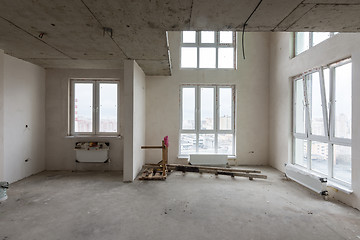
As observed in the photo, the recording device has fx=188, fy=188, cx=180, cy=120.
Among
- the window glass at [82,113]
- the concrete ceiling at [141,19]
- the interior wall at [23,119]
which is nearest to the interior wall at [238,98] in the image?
the window glass at [82,113]

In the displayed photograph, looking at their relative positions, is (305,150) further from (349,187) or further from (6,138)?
(6,138)

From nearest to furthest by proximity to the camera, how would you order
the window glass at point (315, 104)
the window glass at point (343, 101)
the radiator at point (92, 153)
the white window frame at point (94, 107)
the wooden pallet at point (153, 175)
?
the window glass at point (343, 101)
the window glass at point (315, 104)
the wooden pallet at point (153, 175)
the radiator at point (92, 153)
the white window frame at point (94, 107)

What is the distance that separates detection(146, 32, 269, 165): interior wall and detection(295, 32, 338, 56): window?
114 cm

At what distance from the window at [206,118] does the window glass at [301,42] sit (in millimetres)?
1889

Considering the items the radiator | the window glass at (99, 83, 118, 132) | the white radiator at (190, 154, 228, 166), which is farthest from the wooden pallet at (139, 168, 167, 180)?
the window glass at (99, 83, 118, 132)

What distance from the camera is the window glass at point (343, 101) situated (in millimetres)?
3135

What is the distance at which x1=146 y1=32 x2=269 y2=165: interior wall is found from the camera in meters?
5.68

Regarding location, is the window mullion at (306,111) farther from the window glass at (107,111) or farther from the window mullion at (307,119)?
the window glass at (107,111)

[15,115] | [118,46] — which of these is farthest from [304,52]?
[15,115]

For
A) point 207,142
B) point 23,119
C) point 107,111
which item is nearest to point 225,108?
point 207,142

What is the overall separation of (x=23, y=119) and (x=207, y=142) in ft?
15.5

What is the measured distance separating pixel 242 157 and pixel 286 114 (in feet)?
5.76

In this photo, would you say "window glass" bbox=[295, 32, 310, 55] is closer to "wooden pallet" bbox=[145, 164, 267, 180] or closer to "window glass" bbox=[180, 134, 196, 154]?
"wooden pallet" bbox=[145, 164, 267, 180]

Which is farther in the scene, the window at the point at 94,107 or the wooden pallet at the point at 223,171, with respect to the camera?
the window at the point at 94,107
